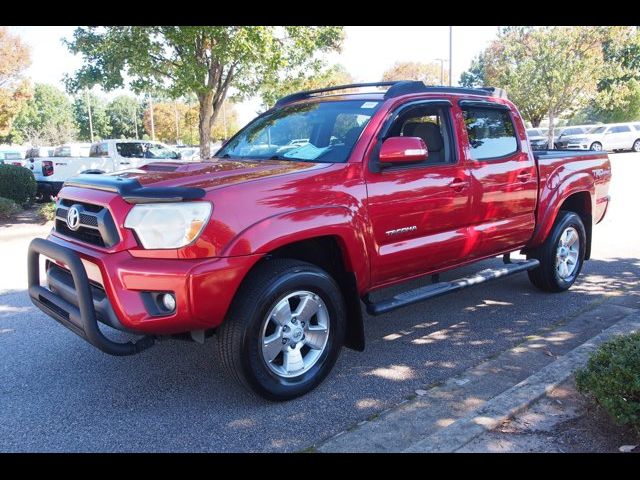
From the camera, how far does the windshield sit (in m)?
4.14

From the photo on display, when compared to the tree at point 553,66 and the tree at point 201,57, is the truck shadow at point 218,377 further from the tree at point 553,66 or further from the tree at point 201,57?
the tree at point 553,66

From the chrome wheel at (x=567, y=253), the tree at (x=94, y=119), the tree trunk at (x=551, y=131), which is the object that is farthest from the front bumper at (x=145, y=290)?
the tree at (x=94, y=119)

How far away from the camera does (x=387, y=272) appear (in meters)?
4.16

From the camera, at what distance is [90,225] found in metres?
3.44

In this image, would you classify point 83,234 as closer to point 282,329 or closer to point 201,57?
point 282,329

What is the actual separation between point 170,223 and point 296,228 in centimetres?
77

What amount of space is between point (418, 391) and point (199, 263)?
5.67 ft

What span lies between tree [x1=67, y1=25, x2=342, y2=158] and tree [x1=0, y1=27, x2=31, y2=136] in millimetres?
5566

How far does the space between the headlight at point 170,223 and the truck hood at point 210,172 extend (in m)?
0.18

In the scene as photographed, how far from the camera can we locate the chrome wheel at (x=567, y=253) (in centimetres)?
589

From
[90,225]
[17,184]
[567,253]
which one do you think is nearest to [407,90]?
[90,225]

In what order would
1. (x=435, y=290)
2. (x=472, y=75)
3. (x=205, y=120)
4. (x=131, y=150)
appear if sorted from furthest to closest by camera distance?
(x=472, y=75) → (x=131, y=150) → (x=205, y=120) → (x=435, y=290)
